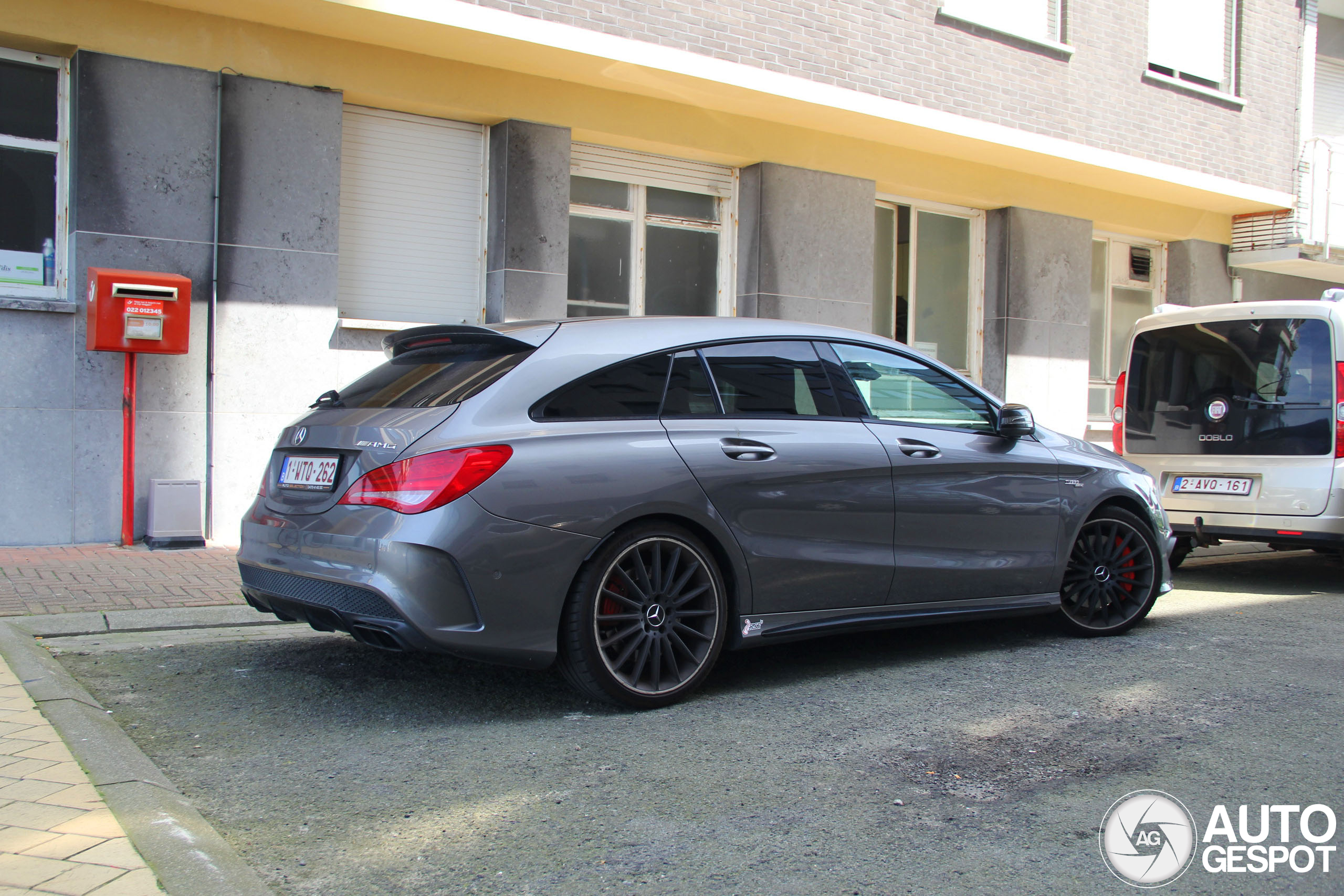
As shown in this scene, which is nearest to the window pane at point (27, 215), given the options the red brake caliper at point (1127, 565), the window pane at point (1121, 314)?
the red brake caliper at point (1127, 565)

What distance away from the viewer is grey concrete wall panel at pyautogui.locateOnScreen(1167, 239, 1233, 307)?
16156 millimetres

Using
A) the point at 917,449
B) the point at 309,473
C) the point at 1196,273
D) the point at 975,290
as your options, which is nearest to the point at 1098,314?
the point at 1196,273

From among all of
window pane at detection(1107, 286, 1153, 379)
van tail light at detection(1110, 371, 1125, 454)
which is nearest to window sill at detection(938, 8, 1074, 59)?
window pane at detection(1107, 286, 1153, 379)

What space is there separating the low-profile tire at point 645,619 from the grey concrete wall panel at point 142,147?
19.8 ft

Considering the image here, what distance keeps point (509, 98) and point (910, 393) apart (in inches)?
241

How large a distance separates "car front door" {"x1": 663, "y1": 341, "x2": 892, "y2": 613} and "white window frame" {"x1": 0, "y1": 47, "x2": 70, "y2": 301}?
6.06 m

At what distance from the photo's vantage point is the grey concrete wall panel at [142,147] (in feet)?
27.7

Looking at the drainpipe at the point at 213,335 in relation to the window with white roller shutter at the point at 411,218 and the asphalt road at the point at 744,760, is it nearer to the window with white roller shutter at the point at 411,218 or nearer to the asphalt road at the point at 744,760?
the window with white roller shutter at the point at 411,218

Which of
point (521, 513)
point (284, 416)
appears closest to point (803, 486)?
point (521, 513)

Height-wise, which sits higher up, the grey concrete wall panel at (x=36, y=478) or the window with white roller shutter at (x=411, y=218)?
the window with white roller shutter at (x=411, y=218)

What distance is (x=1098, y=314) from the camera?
1576cm

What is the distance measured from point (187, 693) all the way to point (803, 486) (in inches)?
106

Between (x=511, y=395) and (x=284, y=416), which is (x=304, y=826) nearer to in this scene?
(x=511, y=395)

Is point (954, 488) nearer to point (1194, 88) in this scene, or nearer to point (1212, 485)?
point (1212, 485)
